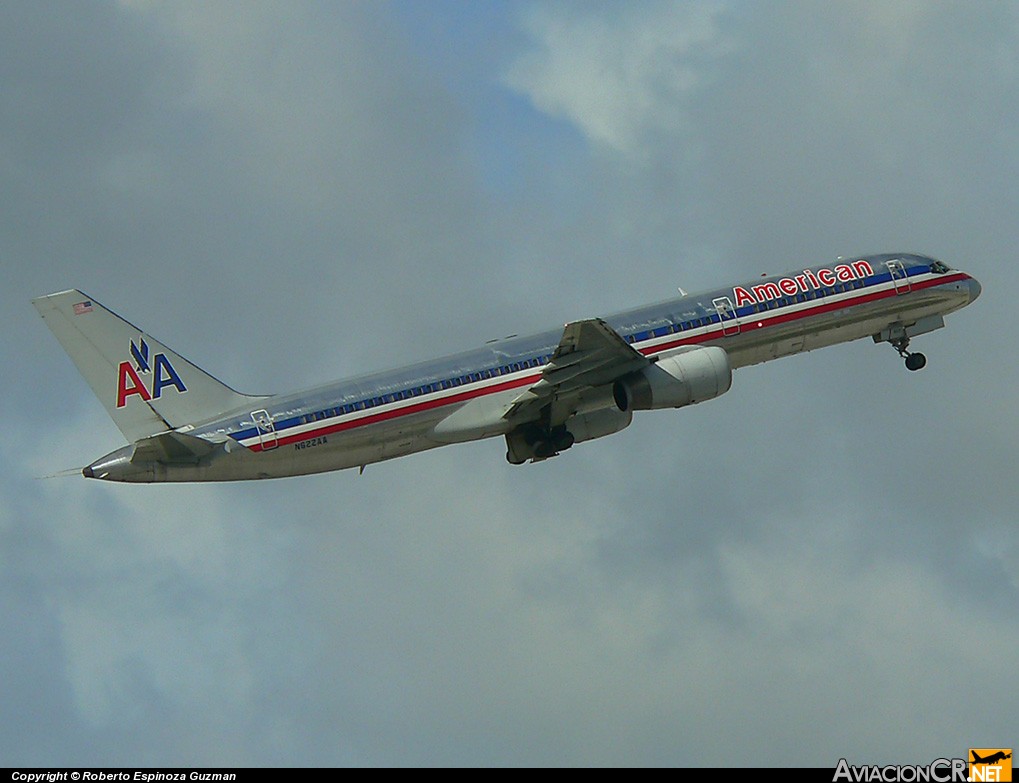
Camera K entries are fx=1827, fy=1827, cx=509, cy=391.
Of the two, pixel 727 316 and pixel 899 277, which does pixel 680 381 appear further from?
pixel 899 277

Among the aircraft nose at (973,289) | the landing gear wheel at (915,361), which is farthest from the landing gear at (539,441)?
the aircraft nose at (973,289)

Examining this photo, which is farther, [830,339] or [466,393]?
[830,339]

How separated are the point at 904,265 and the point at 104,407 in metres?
29.3

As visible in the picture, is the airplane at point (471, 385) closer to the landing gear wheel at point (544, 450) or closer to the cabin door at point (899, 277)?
the landing gear wheel at point (544, 450)

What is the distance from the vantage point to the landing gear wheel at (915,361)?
68.4 metres

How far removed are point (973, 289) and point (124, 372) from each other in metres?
32.1

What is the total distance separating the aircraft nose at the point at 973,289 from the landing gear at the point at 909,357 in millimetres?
3003

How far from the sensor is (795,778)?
43656 mm

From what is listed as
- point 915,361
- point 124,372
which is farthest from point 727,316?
point 124,372

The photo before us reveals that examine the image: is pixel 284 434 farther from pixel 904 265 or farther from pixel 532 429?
pixel 904 265

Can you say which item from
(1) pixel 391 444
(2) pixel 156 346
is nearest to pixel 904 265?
(1) pixel 391 444

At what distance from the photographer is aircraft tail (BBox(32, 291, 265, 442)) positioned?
55875 mm

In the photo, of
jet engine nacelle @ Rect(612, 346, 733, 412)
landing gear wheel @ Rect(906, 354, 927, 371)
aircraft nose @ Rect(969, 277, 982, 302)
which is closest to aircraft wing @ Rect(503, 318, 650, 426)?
jet engine nacelle @ Rect(612, 346, 733, 412)

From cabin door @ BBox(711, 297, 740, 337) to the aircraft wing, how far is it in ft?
14.2
